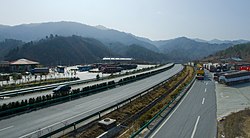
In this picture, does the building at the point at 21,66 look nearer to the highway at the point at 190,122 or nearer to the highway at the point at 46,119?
the highway at the point at 46,119

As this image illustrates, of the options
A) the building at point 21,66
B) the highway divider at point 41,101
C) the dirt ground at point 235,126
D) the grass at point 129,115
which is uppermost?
the building at point 21,66

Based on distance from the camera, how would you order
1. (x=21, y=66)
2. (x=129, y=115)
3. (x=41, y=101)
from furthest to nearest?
(x=21, y=66) → (x=41, y=101) → (x=129, y=115)

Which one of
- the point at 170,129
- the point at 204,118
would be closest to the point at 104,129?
the point at 170,129

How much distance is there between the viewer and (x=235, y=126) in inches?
879

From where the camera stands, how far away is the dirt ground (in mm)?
19750

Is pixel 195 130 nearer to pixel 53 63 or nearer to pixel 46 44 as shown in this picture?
pixel 53 63

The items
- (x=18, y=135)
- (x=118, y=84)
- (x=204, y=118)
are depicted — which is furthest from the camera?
(x=118, y=84)

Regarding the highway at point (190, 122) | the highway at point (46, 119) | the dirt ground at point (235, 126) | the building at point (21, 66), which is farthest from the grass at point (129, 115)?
the building at point (21, 66)

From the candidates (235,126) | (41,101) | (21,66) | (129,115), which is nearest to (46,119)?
(41,101)

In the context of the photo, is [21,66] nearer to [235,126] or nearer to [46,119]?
[46,119]

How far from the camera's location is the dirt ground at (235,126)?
19750mm

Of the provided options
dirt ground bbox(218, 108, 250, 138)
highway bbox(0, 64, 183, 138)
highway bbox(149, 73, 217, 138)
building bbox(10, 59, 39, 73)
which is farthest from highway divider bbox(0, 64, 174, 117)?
building bbox(10, 59, 39, 73)

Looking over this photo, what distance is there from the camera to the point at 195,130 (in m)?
20.7

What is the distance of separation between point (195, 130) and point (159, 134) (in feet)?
11.6
